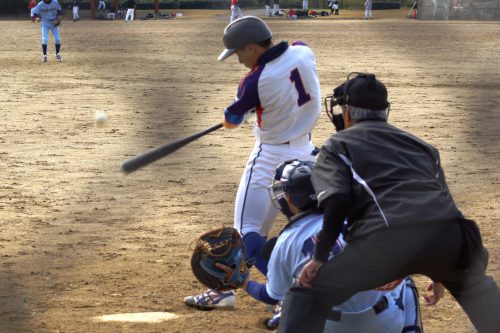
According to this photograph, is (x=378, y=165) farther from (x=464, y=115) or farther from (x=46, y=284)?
(x=464, y=115)

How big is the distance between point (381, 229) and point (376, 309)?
1.13 feet

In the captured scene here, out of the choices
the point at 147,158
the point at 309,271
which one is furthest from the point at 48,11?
the point at 309,271

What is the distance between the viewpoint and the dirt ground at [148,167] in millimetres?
3561

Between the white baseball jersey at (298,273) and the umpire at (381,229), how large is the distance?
128mm

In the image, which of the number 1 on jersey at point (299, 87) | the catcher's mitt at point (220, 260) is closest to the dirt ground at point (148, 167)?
the catcher's mitt at point (220, 260)

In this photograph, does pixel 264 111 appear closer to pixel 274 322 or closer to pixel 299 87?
pixel 299 87

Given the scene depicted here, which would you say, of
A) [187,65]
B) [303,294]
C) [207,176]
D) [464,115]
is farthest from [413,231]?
[187,65]

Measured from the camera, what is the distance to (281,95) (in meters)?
3.33

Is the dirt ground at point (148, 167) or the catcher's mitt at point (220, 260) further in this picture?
the dirt ground at point (148, 167)

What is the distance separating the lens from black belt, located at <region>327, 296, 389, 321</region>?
2.40 meters

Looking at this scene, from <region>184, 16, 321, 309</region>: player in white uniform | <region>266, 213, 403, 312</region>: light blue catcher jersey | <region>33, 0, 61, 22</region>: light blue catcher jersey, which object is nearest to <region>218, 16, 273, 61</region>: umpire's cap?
<region>184, 16, 321, 309</region>: player in white uniform

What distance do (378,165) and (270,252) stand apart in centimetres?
50

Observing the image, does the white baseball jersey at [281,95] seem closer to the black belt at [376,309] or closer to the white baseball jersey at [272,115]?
the white baseball jersey at [272,115]

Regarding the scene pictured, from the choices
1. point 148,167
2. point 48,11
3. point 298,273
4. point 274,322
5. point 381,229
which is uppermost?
point 381,229
